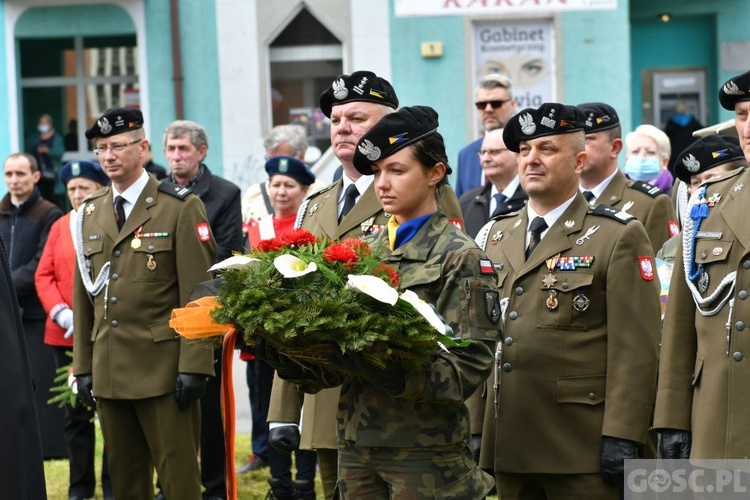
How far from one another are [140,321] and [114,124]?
1.06m

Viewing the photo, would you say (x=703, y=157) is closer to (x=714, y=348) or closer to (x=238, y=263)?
(x=714, y=348)

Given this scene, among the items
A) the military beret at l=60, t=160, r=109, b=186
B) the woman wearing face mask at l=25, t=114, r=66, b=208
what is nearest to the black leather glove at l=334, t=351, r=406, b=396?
the military beret at l=60, t=160, r=109, b=186

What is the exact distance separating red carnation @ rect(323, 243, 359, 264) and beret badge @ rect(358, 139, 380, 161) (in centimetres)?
49

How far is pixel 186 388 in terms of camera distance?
6512 millimetres

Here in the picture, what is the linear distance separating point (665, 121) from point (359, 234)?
504 inches

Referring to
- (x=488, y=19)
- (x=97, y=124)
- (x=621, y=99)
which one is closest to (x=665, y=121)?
(x=621, y=99)

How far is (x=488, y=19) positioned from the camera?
49.4ft

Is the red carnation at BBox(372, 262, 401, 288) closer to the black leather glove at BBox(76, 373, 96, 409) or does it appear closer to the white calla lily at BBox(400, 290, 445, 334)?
the white calla lily at BBox(400, 290, 445, 334)

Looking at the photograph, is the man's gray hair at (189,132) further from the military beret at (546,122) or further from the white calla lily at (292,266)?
Result: the white calla lily at (292,266)

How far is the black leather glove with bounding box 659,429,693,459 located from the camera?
4.44 meters

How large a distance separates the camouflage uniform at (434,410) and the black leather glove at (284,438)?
27.8 inches

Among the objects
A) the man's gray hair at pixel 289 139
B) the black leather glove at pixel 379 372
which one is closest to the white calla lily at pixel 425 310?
the black leather glove at pixel 379 372

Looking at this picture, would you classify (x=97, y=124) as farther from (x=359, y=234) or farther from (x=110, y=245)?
(x=359, y=234)

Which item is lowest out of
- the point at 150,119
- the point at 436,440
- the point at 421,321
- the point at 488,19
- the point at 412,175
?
the point at 436,440
